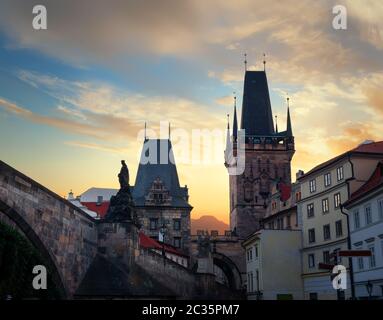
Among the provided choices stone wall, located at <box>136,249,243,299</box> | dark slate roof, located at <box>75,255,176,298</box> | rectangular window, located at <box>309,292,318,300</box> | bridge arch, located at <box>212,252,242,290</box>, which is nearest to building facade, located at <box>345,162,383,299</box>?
rectangular window, located at <box>309,292,318,300</box>

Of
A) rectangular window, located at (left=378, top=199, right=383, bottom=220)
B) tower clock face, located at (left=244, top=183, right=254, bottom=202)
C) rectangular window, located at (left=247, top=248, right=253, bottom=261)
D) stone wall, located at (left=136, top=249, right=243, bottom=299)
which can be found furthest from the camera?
tower clock face, located at (left=244, top=183, right=254, bottom=202)

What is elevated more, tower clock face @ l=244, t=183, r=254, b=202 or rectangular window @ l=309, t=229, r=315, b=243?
tower clock face @ l=244, t=183, r=254, b=202

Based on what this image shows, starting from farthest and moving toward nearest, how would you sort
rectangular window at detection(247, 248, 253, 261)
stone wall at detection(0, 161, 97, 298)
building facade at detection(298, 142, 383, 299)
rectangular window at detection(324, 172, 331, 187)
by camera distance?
rectangular window at detection(247, 248, 253, 261) < rectangular window at detection(324, 172, 331, 187) < building facade at detection(298, 142, 383, 299) < stone wall at detection(0, 161, 97, 298)

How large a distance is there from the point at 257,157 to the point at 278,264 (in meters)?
43.5

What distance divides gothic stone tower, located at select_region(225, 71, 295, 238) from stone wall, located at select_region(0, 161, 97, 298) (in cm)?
6027

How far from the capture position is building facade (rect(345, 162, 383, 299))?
3077 centimetres

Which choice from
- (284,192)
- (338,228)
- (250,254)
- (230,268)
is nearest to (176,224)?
(230,268)

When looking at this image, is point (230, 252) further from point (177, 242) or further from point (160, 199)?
point (160, 199)

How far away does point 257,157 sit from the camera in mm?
87875

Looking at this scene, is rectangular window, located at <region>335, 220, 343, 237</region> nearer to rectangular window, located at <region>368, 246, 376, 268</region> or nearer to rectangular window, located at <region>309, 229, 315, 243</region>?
rectangular window, located at <region>309, 229, 315, 243</region>

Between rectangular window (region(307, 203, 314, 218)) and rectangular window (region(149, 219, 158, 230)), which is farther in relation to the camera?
rectangular window (region(149, 219, 158, 230))

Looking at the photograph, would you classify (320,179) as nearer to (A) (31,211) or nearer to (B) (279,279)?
(B) (279,279)

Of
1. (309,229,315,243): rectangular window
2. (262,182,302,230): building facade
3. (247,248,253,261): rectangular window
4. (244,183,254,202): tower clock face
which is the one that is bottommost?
(247,248,253,261): rectangular window
